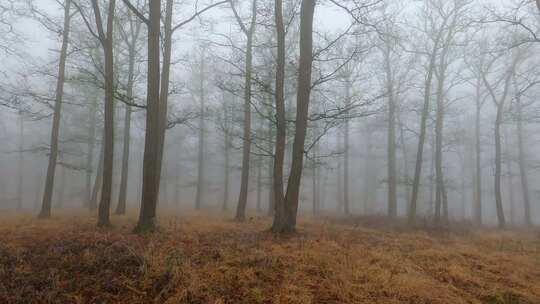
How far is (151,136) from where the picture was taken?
298 inches

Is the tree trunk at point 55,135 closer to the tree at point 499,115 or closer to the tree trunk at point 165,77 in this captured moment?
the tree trunk at point 165,77

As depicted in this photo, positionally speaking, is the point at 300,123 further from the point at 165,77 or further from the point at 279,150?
the point at 165,77

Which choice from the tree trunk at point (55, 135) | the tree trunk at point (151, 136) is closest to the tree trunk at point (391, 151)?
the tree trunk at point (151, 136)

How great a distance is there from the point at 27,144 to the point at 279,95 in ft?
114

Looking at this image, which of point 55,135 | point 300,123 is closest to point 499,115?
point 300,123

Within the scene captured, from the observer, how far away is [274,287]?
162 inches

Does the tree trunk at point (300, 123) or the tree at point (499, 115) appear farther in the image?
the tree at point (499, 115)

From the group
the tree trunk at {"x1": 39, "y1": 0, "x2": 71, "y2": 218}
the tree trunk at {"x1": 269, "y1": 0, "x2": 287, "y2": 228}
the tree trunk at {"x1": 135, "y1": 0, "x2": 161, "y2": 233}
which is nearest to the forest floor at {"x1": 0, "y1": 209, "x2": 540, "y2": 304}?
the tree trunk at {"x1": 135, "y1": 0, "x2": 161, "y2": 233}

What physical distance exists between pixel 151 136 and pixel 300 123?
3.65 metres

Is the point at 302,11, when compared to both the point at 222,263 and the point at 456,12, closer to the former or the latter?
the point at 222,263

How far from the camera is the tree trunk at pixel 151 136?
7.55 m

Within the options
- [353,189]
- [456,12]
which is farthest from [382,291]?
[353,189]

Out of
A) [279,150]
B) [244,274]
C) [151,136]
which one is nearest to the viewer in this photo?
[244,274]

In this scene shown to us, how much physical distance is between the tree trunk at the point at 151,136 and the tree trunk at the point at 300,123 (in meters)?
3.14
